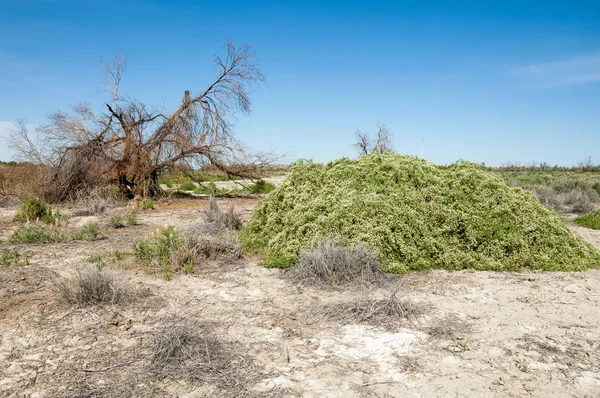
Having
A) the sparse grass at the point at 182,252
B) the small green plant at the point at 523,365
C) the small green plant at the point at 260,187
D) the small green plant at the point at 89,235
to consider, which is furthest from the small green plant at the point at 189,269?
the small green plant at the point at 260,187

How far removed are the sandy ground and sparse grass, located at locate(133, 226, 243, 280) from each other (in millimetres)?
280

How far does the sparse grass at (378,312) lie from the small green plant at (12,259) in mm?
4771

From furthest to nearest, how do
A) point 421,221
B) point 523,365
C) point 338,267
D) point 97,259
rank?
point 97,259, point 421,221, point 338,267, point 523,365

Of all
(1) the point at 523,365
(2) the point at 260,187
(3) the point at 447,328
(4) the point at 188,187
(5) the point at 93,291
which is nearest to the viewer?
(1) the point at 523,365

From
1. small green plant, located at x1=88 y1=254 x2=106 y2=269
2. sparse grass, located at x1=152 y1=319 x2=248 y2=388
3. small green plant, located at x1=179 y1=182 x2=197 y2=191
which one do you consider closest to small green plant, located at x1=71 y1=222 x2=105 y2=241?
small green plant, located at x1=88 y1=254 x2=106 y2=269

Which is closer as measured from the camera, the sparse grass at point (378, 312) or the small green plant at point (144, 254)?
the sparse grass at point (378, 312)

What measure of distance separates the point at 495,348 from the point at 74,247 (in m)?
7.07

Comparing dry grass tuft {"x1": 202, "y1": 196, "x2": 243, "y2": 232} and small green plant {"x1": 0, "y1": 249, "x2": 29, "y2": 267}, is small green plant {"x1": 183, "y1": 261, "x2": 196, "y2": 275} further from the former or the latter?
dry grass tuft {"x1": 202, "y1": 196, "x2": 243, "y2": 232}

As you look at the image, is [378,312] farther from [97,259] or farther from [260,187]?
[260,187]

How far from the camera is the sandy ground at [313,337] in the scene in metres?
3.58

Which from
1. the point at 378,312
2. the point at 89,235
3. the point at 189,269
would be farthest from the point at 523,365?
the point at 89,235

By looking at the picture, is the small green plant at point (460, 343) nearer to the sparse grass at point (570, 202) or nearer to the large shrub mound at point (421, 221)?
the large shrub mound at point (421, 221)

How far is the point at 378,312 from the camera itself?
4938 millimetres

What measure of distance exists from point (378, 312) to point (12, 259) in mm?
5772
